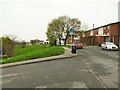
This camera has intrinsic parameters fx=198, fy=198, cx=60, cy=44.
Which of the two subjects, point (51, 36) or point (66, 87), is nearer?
point (66, 87)

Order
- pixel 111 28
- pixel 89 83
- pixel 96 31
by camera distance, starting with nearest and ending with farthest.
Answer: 1. pixel 89 83
2. pixel 111 28
3. pixel 96 31

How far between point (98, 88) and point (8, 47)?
85.6 feet

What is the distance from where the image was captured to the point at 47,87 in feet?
24.5

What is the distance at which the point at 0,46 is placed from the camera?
109ft

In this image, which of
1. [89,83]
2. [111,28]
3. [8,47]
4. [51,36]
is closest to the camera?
[89,83]

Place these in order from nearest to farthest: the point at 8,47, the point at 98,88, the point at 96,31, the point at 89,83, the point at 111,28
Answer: the point at 98,88, the point at 89,83, the point at 8,47, the point at 111,28, the point at 96,31

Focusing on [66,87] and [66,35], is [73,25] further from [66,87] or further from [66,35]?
[66,87]

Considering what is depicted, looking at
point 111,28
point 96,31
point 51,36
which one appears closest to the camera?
point 111,28

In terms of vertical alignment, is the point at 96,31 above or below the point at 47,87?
above

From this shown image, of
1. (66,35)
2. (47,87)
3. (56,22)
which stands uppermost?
(56,22)

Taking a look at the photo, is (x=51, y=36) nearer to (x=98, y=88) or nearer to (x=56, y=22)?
(x=56, y=22)

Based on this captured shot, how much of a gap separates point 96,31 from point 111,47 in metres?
36.9

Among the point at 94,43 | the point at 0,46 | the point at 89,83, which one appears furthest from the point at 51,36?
the point at 89,83

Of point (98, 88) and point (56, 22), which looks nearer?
point (98, 88)
